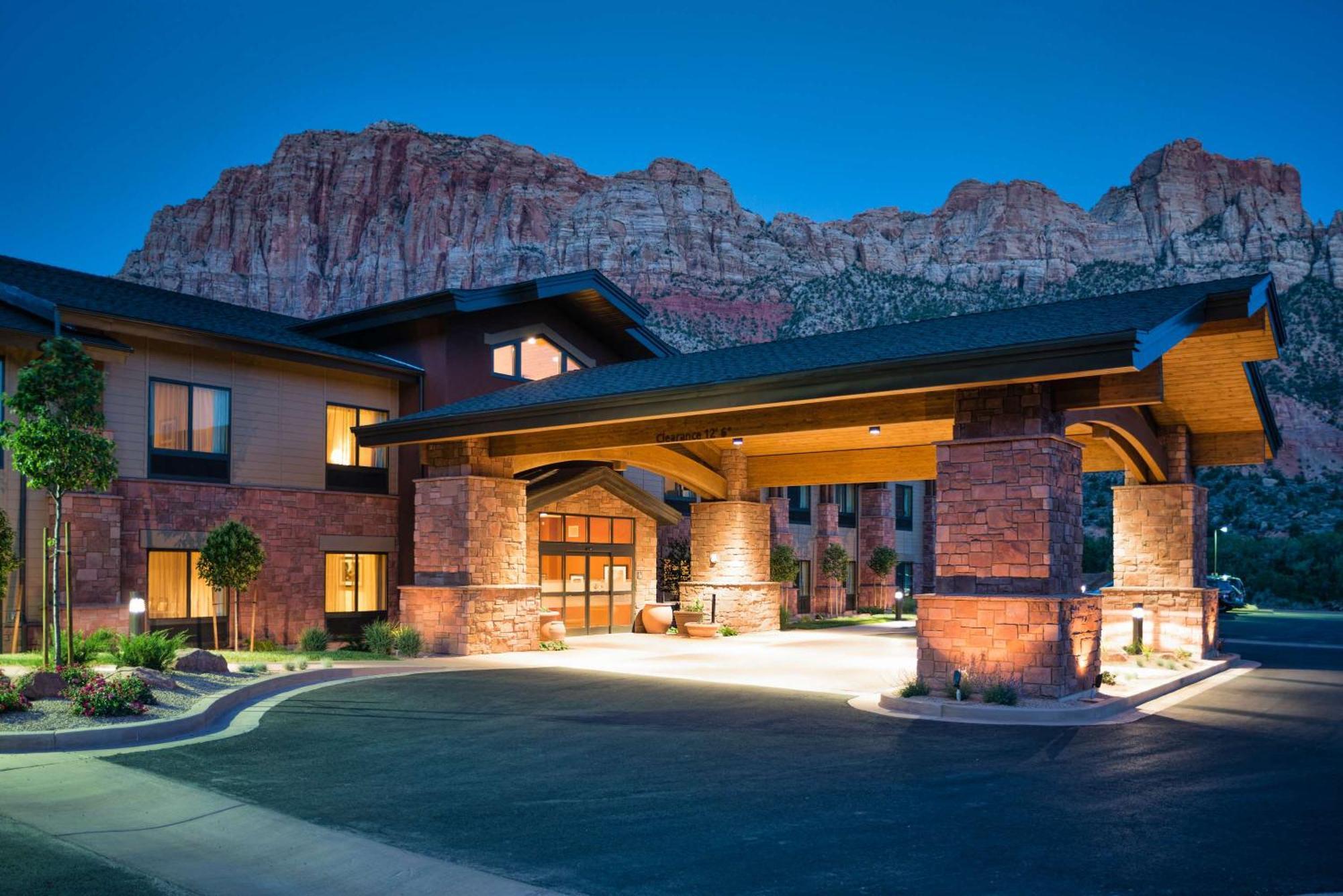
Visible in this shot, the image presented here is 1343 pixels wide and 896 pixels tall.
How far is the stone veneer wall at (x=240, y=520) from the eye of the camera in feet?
65.6

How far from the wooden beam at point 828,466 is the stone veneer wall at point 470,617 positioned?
849 centimetres

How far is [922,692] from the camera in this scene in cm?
1508

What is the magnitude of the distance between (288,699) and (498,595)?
783 centimetres

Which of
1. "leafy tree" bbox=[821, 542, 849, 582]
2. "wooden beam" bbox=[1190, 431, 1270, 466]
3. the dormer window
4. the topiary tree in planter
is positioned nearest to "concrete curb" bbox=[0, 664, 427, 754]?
the dormer window

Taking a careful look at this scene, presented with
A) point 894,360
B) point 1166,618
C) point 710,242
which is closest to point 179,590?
point 894,360

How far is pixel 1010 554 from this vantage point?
15141 millimetres

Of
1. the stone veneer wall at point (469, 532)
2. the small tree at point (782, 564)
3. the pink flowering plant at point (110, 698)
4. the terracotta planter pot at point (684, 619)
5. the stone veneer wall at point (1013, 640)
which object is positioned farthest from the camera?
the small tree at point (782, 564)

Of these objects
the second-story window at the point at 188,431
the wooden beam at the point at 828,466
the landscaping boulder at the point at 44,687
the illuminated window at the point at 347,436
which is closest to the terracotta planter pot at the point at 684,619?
the wooden beam at the point at 828,466

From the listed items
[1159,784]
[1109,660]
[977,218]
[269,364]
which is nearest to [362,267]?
[977,218]

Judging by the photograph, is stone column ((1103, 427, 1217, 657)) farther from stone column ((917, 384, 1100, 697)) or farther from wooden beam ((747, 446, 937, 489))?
stone column ((917, 384, 1100, 697))

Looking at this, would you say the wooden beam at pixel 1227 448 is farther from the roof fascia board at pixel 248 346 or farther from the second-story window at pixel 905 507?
the second-story window at pixel 905 507

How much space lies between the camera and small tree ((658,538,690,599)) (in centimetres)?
3284

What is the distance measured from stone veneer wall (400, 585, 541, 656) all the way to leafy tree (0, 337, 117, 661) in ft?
29.3

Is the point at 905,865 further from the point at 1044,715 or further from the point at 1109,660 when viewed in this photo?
the point at 1109,660
